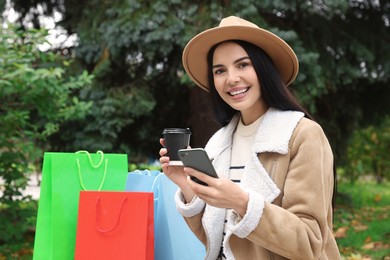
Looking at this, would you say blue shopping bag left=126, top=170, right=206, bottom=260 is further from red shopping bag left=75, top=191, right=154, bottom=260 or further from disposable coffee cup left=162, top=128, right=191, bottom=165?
disposable coffee cup left=162, top=128, right=191, bottom=165

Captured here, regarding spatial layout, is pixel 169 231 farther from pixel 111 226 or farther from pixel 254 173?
pixel 254 173

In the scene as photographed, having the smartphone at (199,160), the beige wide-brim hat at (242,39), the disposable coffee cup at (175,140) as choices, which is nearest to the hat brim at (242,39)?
the beige wide-brim hat at (242,39)

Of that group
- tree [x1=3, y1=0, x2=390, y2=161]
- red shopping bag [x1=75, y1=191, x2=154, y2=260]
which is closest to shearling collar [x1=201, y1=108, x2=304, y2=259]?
red shopping bag [x1=75, y1=191, x2=154, y2=260]

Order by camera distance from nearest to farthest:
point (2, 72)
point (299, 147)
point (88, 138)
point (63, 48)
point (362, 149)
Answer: point (299, 147) → point (2, 72) → point (88, 138) → point (63, 48) → point (362, 149)

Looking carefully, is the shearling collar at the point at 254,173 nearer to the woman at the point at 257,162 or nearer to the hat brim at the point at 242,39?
the woman at the point at 257,162

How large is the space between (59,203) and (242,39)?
3.70ft

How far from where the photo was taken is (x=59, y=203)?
2465mm

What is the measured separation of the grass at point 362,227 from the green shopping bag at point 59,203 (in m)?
2.53

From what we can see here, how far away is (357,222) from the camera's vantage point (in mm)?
7027

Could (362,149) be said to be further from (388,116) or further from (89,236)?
(89,236)

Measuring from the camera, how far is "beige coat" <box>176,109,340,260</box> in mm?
1580

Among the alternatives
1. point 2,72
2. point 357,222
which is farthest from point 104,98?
point 357,222

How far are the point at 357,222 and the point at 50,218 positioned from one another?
17.3 ft

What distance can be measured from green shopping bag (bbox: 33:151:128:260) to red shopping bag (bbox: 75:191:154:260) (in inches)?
4.3
